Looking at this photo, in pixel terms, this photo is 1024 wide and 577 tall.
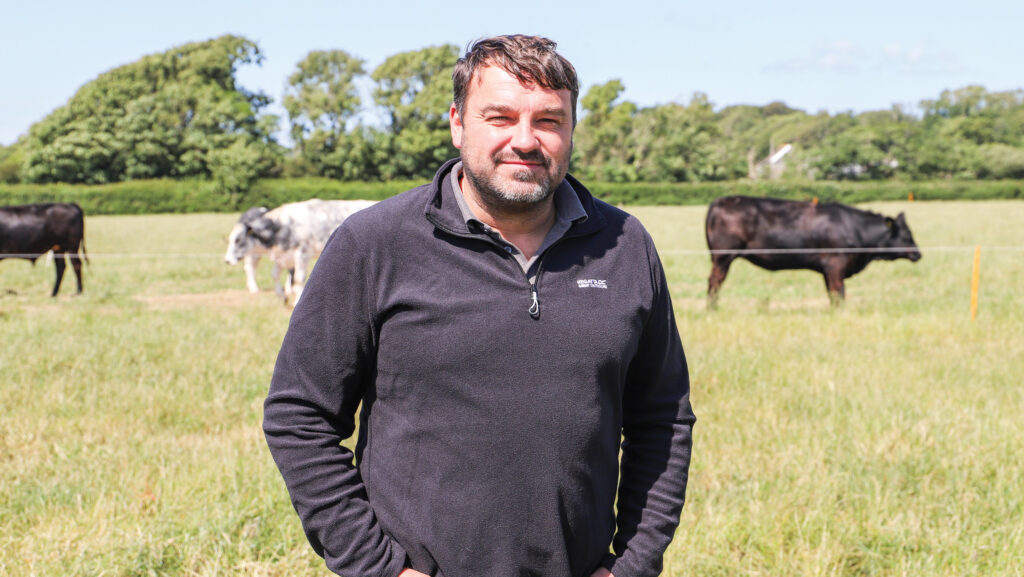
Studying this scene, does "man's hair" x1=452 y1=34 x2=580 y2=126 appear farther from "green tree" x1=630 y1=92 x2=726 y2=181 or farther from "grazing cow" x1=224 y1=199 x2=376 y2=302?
"green tree" x1=630 y1=92 x2=726 y2=181

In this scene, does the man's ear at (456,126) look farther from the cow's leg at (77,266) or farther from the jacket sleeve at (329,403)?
the cow's leg at (77,266)

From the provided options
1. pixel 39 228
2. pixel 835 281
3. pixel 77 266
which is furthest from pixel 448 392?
pixel 39 228

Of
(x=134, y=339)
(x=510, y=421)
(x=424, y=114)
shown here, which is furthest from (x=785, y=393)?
(x=424, y=114)

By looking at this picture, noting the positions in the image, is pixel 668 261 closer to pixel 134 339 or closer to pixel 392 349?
pixel 134 339

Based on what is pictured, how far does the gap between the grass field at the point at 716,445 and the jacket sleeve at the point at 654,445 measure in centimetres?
154

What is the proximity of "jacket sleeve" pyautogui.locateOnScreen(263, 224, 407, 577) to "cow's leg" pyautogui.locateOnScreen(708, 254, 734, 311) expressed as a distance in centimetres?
927

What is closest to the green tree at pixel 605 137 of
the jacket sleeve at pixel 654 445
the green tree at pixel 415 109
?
the green tree at pixel 415 109

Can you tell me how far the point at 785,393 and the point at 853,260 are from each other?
20.5 ft

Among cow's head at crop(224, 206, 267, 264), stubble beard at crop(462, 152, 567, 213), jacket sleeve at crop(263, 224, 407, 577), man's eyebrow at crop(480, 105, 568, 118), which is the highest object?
man's eyebrow at crop(480, 105, 568, 118)

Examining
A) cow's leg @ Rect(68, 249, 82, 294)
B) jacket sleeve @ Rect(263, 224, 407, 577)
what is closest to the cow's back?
cow's leg @ Rect(68, 249, 82, 294)

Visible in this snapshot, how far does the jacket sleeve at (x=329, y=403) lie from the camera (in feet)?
5.78

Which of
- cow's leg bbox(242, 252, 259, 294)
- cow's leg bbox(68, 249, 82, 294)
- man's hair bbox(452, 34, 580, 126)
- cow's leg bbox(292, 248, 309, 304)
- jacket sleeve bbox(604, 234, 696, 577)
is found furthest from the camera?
cow's leg bbox(242, 252, 259, 294)

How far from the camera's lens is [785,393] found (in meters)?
5.90

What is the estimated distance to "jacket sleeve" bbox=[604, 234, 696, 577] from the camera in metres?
1.98
